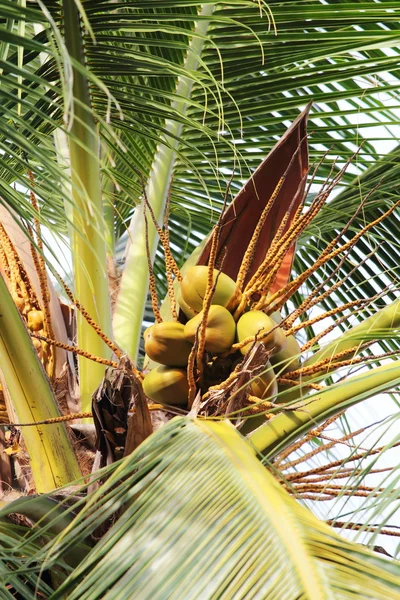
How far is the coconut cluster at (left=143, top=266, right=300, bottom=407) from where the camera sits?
1413 mm

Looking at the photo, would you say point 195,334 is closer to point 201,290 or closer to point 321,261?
point 201,290

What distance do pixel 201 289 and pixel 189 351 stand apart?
0.38ft

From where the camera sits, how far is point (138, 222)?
2.20 metres

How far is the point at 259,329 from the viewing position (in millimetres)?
1384

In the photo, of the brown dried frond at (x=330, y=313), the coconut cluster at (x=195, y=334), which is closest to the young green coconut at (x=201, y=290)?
the coconut cluster at (x=195, y=334)

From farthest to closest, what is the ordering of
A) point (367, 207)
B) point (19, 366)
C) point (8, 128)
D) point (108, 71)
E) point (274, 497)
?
point (367, 207) → point (108, 71) → point (19, 366) → point (8, 128) → point (274, 497)

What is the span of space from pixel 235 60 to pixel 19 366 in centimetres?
114

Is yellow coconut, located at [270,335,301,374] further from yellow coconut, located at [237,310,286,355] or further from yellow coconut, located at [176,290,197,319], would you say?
yellow coconut, located at [176,290,197,319]

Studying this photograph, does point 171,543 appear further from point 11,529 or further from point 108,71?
point 108,71

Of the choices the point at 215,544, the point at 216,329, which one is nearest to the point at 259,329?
the point at 216,329

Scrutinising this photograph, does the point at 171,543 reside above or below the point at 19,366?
below

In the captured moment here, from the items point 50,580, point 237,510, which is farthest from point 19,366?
point 237,510

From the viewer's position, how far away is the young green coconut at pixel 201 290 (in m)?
1.45

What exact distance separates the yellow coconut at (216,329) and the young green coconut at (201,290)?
1.1 inches
